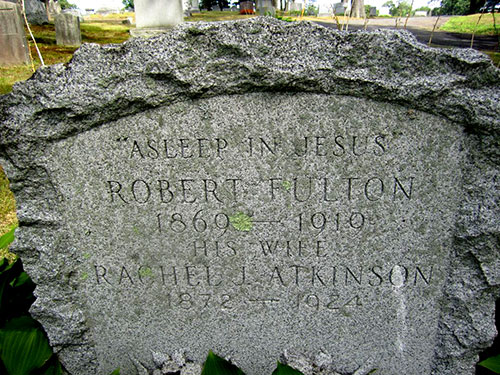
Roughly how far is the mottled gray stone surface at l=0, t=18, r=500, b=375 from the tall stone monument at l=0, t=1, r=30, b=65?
6.54 m

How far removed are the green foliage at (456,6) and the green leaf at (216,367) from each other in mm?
34040

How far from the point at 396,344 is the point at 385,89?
1370mm

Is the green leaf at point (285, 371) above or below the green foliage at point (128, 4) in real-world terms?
below

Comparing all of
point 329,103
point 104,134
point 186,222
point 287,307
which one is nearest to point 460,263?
point 287,307

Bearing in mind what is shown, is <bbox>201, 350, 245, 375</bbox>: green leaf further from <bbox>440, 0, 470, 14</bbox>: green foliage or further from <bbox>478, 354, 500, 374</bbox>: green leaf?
<bbox>440, 0, 470, 14</bbox>: green foliage

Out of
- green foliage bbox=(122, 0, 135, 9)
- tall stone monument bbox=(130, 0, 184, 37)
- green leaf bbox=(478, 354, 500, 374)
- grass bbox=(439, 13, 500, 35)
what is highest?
green foliage bbox=(122, 0, 135, 9)

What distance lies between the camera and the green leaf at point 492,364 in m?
2.03

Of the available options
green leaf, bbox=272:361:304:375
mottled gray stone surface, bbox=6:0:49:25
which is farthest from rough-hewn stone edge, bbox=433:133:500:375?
mottled gray stone surface, bbox=6:0:49:25

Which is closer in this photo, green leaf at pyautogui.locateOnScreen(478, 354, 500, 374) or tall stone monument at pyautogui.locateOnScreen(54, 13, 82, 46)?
green leaf at pyautogui.locateOnScreen(478, 354, 500, 374)

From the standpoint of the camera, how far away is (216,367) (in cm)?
197

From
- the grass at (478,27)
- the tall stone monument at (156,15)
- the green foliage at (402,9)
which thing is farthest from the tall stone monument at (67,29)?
the grass at (478,27)

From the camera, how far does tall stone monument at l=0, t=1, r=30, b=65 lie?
691cm

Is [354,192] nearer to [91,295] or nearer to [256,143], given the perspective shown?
[256,143]

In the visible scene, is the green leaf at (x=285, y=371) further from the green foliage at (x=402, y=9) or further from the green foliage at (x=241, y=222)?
the green foliage at (x=402, y=9)
